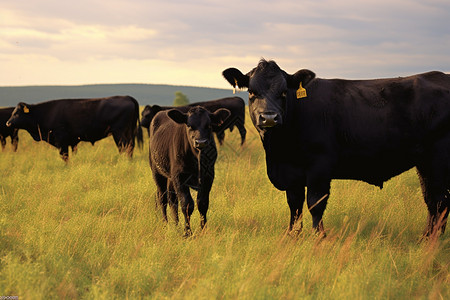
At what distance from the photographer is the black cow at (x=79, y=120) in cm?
1288

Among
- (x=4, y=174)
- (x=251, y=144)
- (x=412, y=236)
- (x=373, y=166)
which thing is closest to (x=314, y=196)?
(x=373, y=166)

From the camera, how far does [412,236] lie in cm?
549

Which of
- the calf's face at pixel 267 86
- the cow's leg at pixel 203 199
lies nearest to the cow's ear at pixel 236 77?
the calf's face at pixel 267 86

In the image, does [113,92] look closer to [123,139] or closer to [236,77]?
[123,139]

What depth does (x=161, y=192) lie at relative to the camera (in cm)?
669

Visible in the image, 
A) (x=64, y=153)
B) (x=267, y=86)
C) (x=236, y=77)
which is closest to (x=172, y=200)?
(x=236, y=77)

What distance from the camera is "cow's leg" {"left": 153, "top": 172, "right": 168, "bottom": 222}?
646 cm

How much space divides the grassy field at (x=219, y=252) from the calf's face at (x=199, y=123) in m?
1.11

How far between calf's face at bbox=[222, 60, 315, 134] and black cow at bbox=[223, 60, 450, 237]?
0.04 ft

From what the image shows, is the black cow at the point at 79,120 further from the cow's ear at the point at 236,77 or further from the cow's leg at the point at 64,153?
the cow's ear at the point at 236,77

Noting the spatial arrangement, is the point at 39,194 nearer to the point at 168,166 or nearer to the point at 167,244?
the point at 168,166

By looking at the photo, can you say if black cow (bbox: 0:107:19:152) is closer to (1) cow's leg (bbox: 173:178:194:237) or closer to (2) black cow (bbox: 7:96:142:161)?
(2) black cow (bbox: 7:96:142:161)

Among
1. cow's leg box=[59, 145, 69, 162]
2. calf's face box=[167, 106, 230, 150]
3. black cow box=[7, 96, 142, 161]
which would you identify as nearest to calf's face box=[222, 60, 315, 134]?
calf's face box=[167, 106, 230, 150]

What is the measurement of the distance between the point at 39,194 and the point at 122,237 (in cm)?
285
